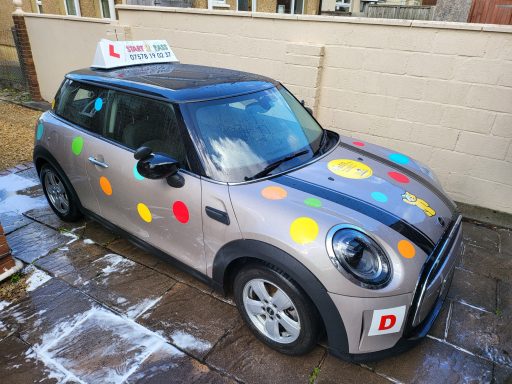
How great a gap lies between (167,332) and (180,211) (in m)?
0.84

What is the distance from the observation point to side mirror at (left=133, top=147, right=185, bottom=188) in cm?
245

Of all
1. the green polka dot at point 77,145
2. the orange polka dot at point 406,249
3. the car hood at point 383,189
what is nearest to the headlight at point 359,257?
the orange polka dot at point 406,249

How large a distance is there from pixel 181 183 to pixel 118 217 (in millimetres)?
995

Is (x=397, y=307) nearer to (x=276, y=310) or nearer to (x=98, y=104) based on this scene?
(x=276, y=310)

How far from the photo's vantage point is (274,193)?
2330 mm

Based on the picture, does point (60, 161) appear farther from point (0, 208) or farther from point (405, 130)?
point (405, 130)

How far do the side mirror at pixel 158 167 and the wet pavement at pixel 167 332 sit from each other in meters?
0.99

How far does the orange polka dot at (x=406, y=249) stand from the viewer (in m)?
2.11

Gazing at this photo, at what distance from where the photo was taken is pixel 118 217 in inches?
127

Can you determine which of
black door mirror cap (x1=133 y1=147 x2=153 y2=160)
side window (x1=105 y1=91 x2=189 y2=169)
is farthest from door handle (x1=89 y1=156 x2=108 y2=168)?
black door mirror cap (x1=133 y1=147 x2=153 y2=160)

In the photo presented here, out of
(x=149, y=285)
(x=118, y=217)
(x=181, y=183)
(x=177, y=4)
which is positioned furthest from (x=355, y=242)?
(x=177, y=4)

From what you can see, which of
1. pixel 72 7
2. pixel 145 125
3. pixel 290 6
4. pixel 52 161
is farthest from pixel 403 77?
pixel 72 7

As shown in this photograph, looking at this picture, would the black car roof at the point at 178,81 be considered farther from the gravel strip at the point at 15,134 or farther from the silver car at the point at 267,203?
the gravel strip at the point at 15,134

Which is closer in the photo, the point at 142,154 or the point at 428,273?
the point at 428,273
